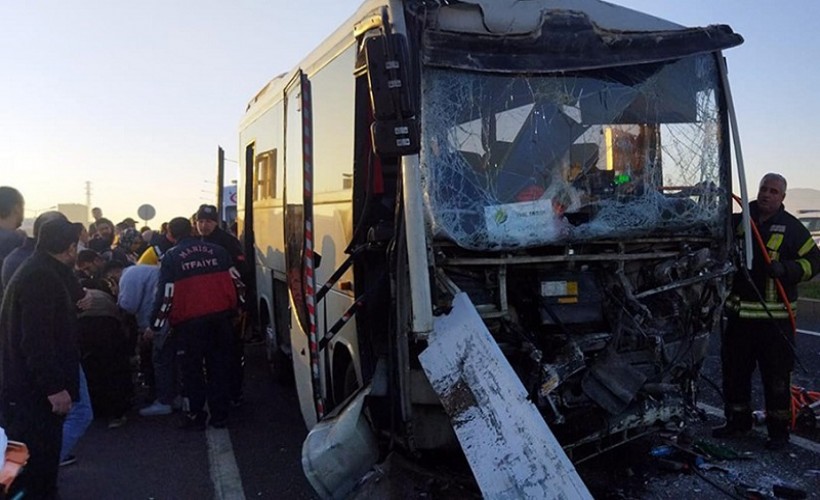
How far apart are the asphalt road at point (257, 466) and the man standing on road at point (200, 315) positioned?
31cm

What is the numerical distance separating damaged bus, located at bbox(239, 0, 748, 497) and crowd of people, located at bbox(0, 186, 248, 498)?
1.54 m

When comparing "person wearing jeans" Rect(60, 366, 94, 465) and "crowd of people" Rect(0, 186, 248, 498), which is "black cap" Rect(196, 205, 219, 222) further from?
"person wearing jeans" Rect(60, 366, 94, 465)

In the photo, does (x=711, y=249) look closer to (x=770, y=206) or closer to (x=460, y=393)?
(x=770, y=206)

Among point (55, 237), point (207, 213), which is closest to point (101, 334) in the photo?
point (207, 213)

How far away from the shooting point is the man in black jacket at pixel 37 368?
4219 mm

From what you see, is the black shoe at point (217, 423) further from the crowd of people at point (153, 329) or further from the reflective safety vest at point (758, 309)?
the reflective safety vest at point (758, 309)

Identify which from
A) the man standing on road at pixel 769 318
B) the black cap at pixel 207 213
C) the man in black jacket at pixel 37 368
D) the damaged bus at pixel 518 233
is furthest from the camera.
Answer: the black cap at pixel 207 213

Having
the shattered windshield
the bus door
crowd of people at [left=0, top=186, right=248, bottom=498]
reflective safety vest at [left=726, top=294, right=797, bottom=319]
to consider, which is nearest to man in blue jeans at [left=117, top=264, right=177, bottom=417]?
crowd of people at [left=0, top=186, right=248, bottom=498]

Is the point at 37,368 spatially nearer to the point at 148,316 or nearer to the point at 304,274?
the point at 304,274

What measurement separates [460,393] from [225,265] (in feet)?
11.7

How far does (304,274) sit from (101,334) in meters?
3.01

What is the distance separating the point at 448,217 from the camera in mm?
4008

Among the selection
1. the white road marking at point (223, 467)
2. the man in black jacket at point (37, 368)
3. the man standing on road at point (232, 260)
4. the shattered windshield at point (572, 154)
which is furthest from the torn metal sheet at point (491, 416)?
the man standing on road at point (232, 260)

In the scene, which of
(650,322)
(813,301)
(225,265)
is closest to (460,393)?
(650,322)
